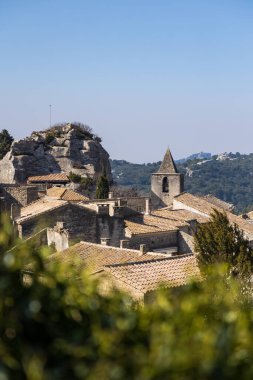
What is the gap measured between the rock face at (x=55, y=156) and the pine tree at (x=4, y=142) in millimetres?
4114

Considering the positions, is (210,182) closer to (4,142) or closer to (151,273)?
(4,142)

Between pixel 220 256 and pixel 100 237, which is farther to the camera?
pixel 100 237

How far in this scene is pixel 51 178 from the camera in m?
50.9

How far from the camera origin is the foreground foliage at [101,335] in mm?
3197

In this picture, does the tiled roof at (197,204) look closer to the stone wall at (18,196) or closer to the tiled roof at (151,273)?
the stone wall at (18,196)

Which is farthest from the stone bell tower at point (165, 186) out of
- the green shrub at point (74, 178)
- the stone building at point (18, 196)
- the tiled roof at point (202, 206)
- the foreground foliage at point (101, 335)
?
the foreground foliage at point (101, 335)

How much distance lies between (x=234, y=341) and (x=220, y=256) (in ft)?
57.4

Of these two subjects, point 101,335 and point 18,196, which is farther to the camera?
point 18,196

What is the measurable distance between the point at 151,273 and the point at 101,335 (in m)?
14.9

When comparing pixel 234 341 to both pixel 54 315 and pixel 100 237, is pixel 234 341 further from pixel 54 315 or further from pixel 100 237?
pixel 100 237

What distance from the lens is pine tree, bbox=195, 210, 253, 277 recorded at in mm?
20405

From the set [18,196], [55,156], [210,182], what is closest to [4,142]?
[55,156]

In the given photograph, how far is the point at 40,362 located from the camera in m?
3.20

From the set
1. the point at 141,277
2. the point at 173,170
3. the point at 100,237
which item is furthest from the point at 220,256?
the point at 173,170
